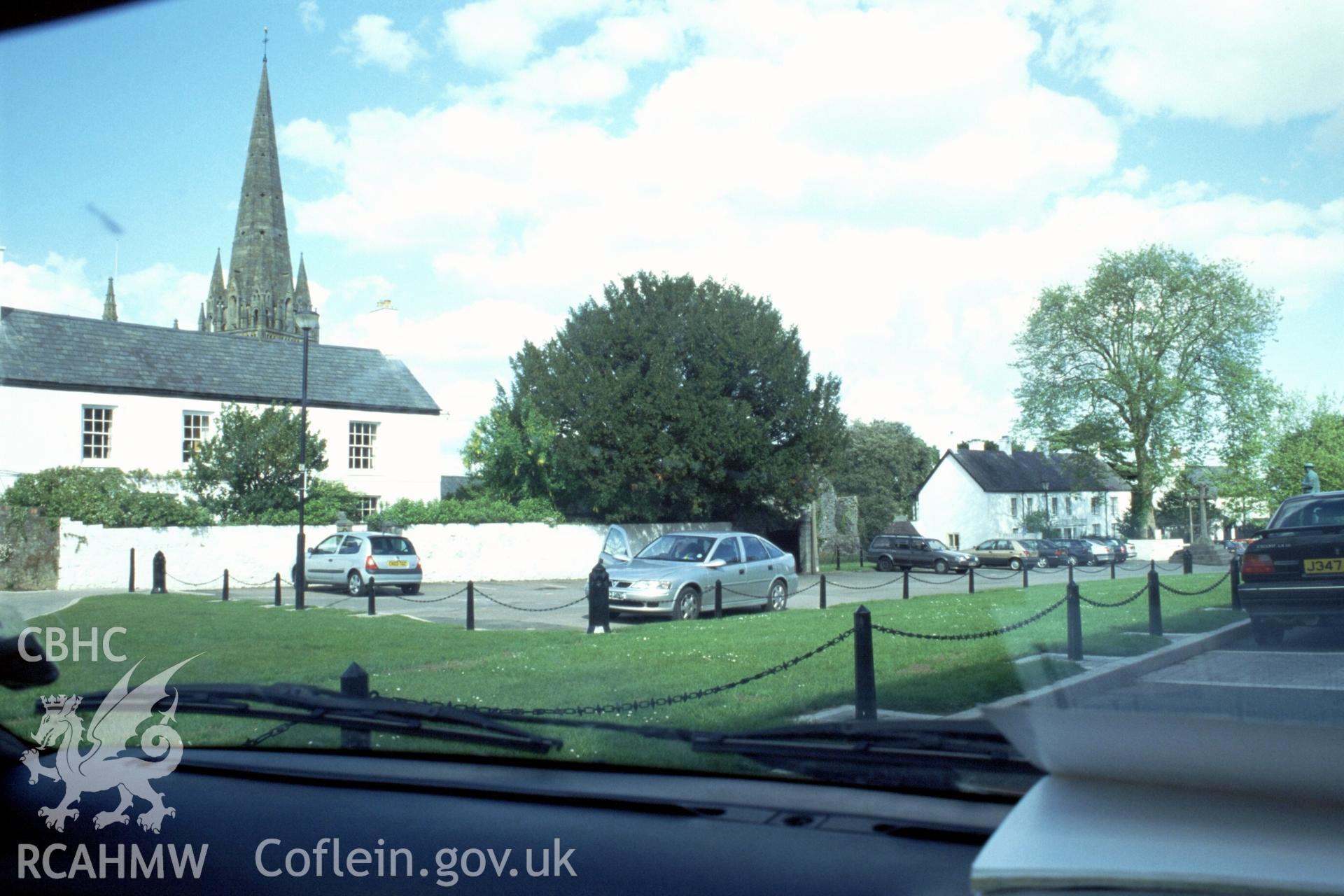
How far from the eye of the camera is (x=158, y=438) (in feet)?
66.5

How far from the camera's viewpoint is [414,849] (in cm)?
204

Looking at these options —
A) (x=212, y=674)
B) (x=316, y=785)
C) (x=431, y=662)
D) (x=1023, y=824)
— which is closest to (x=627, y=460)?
(x=431, y=662)

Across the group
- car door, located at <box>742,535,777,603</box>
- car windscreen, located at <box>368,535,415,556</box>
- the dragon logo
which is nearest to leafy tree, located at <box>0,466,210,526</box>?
car windscreen, located at <box>368,535,415,556</box>

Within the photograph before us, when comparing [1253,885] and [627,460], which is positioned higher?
[627,460]

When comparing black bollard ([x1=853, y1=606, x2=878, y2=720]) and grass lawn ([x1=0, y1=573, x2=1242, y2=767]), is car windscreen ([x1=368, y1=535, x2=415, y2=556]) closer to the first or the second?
grass lawn ([x1=0, y1=573, x2=1242, y2=767])

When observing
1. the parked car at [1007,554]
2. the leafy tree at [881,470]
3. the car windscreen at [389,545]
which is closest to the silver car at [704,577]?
the leafy tree at [881,470]

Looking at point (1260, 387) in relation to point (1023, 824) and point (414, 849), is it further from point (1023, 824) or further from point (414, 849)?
point (414, 849)

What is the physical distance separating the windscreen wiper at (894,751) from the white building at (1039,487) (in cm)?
79

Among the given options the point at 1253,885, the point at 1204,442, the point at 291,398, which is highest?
the point at 291,398

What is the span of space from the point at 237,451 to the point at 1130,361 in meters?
24.5

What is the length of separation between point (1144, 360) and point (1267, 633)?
93 cm

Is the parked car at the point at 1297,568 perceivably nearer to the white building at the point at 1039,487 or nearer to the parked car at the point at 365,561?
the white building at the point at 1039,487

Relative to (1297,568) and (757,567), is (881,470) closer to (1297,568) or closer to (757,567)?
(757,567)

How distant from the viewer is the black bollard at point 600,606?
18.0ft
